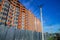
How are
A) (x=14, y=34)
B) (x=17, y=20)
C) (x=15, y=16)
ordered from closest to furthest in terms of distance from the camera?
(x=14, y=34), (x=15, y=16), (x=17, y=20)

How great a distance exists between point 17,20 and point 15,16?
5.87ft

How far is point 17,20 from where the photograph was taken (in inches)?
1292

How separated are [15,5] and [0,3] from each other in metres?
8.53

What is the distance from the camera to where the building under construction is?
6.09 metres

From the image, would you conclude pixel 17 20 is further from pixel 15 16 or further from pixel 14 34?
pixel 14 34

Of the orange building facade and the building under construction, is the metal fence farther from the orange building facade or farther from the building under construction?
the orange building facade

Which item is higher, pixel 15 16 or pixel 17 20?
pixel 15 16

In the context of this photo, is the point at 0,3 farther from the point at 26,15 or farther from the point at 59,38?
the point at 59,38

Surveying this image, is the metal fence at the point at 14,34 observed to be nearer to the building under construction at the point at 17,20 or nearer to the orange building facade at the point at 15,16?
the building under construction at the point at 17,20

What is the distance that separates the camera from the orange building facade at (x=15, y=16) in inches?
1015

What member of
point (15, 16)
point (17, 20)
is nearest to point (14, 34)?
point (15, 16)

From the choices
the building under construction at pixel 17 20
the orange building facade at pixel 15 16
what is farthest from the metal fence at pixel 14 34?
the orange building facade at pixel 15 16

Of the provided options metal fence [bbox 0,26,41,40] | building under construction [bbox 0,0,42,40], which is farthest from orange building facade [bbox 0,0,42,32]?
metal fence [bbox 0,26,41,40]

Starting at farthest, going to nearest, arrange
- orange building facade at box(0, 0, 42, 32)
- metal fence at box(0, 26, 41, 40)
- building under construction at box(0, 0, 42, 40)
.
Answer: orange building facade at box(0, 0, 42, 32) < building under construction at box(0, 0, 42, 40) < metal fence at box(0, 26, 41, 40)
